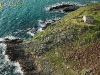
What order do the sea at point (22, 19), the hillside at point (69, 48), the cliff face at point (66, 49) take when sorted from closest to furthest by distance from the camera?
the hillside at point (69, 48)
the cliff face at point (66, 49)
the sea at point (22, 19)

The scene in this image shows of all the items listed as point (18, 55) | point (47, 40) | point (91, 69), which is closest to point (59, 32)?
point (47, 40)

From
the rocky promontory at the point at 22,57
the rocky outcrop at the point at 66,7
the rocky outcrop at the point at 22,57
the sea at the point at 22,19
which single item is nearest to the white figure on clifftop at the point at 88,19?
the rocky promontory at the point at 22,57

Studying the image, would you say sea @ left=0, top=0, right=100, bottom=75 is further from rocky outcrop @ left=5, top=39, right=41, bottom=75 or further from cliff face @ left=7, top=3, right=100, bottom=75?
cliff face @ left=7, top=3, right=100, bottom=75

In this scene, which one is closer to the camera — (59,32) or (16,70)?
(16,70)

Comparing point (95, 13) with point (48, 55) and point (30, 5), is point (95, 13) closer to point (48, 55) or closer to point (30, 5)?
point (48, 55)

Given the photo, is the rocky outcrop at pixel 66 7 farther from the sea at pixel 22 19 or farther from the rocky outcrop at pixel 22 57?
the rocky outcrop at pixel 22 57

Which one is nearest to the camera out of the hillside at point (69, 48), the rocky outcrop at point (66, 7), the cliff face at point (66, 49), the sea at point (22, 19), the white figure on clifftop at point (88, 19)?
the hillside at point (69, 48)

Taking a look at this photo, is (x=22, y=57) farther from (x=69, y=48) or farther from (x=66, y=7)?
(x=66, y=7)
